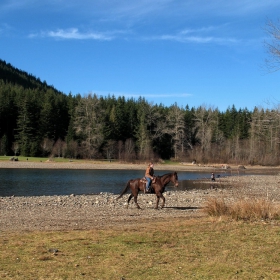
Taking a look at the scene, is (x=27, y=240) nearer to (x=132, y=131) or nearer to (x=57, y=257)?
(x=57, y=257)

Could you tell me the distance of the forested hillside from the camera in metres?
88.2

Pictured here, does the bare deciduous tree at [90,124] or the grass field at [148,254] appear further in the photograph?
the bare deciduous tree at [90,124]

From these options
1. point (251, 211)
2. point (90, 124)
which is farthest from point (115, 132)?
point (251, 211)

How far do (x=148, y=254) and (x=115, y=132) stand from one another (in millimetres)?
91197

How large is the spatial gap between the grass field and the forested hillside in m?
73.4

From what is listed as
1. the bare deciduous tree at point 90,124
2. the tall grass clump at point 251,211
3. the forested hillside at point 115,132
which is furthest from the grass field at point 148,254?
the bare deciduous tree at point 90,124

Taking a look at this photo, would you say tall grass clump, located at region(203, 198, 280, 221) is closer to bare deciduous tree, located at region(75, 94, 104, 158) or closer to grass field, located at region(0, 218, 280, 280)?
grass field, located at region(0, 218, 280, 280)

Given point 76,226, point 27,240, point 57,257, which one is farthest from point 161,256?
point 76,226

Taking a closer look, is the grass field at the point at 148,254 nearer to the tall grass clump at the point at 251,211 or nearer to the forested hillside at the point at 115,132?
the tall grass clump at the point at 251,211

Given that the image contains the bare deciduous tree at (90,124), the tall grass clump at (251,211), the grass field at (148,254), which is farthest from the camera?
the bare deciduous tree at (90,124)

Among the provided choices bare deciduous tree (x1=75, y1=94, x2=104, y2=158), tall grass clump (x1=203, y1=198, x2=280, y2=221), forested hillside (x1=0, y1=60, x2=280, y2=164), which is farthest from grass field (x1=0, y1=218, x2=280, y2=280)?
bare deciduous tree (x1=75, y1=94, x2=104, y2=158)

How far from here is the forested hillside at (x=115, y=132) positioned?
88188 mm

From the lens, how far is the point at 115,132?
9869 centimetres

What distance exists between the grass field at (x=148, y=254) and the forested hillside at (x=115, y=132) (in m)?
73.4
